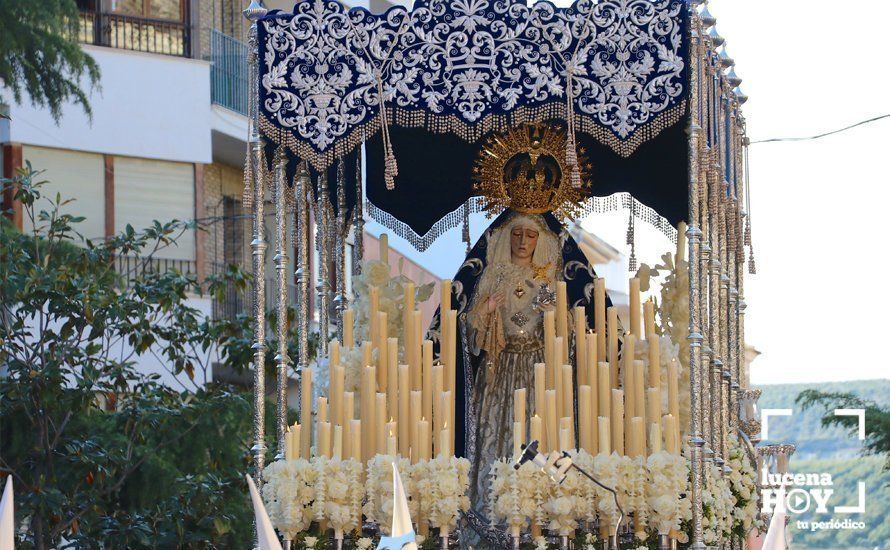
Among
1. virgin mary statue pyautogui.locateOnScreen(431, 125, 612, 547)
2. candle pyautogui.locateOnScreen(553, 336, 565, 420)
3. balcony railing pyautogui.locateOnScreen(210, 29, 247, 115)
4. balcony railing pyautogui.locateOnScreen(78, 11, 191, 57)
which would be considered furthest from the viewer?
balcony railing pyautogui.locateOnScreen(210, 29, 247, 115)

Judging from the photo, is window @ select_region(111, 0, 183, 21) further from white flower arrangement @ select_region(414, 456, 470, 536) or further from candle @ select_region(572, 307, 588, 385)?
white flower arrangement @ select_region(414, 456, 470, 536)

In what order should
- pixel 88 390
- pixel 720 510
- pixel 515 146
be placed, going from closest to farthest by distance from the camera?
pixel 720 510 → pixel 515 146 → pixel 88 390

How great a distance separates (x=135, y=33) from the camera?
21.2m

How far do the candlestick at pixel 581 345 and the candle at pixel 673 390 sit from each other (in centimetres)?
48

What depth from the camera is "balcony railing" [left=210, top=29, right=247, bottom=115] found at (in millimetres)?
21828

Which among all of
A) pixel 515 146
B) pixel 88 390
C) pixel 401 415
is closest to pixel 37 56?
pixel 88 390

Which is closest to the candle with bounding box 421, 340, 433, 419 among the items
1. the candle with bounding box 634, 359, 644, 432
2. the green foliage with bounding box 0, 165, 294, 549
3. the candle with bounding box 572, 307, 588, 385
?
the candle with bounding box 572, 307, 588, 385

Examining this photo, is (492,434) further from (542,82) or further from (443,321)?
(542,82)

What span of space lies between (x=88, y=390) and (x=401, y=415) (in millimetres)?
4822

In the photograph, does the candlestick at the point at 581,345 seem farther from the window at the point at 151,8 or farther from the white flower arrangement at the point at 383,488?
the window at the point at 151,8

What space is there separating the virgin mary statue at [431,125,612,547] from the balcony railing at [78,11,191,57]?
10.5 m


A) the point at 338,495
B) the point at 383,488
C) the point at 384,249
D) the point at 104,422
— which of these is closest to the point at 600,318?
the point at 384,249

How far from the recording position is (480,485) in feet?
35.6

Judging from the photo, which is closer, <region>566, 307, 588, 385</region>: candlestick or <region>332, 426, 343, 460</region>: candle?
<region>332, 426, 343, 460</region>: candle
